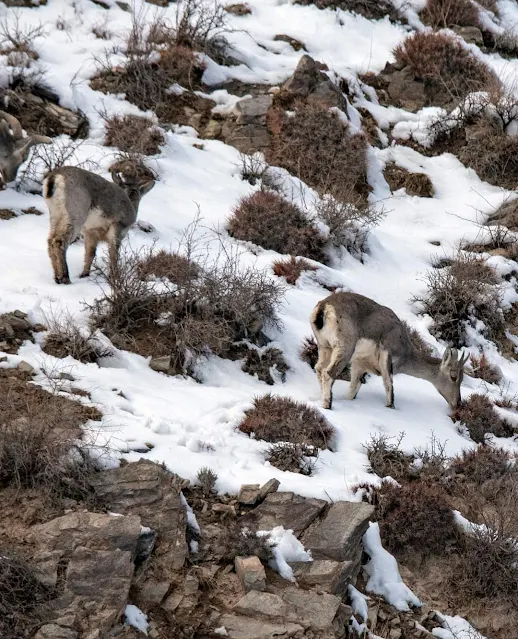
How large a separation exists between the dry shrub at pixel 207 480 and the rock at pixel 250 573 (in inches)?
34.7

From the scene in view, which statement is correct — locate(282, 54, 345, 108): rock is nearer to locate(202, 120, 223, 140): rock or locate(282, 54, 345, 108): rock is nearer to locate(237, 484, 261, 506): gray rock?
locate(202, 120, 223, 140): rock

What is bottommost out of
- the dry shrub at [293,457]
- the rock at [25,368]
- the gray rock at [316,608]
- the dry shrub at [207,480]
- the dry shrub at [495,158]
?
the rock at [25,368]

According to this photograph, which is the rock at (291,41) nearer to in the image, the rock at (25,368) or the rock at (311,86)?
the rock at (311,86)

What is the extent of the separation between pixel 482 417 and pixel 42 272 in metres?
6.39

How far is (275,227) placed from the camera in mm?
14883

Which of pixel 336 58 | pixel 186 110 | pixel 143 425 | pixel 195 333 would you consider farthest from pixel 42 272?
pixel 336 58

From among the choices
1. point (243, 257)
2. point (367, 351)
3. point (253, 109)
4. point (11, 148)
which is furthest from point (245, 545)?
point (253, 109)

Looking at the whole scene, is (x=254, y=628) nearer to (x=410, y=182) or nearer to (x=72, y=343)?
(x=72, y=343)

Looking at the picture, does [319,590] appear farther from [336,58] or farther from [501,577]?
[336,58]

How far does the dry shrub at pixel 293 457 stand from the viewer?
8.98 meters

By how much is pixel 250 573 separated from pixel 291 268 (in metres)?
7.19

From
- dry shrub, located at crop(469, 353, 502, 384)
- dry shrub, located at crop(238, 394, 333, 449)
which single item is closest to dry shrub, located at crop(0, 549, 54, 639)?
dry shrub, located at crop(238, 394, 333, 449)

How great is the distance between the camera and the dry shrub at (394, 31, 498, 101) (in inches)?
832

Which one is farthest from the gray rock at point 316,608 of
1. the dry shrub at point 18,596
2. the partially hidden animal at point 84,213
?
the partially hidden animal at point 84,213
